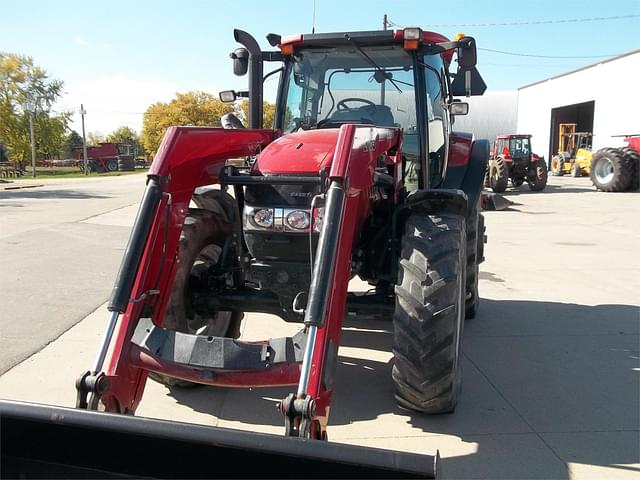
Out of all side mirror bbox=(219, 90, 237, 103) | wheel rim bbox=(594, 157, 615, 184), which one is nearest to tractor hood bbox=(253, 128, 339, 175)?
side mirror bbox=(219, 90, 237, 103)

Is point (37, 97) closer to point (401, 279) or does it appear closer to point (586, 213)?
point (586, 213)

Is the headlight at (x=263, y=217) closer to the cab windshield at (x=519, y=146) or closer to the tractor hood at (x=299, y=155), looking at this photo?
the tractor hood at (x=299, y=155)

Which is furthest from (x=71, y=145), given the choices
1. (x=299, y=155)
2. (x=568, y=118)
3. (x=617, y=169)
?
(x=299, y=155)

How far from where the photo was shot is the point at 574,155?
1246 inches

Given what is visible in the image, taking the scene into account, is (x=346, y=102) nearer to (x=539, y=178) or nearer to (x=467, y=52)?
(x=467, y=52)

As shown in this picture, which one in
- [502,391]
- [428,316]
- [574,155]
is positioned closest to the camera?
[428,316]

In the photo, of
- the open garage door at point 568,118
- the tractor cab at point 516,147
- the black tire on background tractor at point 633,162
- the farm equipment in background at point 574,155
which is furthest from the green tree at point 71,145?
the black tire on background tractor at point 633,162

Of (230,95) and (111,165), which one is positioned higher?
(230,95)

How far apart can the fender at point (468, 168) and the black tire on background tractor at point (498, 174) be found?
15.0 meters

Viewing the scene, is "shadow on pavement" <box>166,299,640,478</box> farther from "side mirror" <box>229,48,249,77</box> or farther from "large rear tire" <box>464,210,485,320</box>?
"side mirror" <box>229,48,249,77</box>

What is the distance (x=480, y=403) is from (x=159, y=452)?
7.48ft

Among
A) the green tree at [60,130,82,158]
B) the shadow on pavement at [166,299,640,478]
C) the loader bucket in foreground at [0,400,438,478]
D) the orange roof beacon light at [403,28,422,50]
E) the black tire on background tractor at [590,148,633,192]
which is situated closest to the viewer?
the loader bucket in foreground at [0,400,438,478]

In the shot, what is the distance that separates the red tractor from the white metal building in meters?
25.6

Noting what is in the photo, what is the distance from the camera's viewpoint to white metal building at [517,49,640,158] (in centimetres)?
2773
